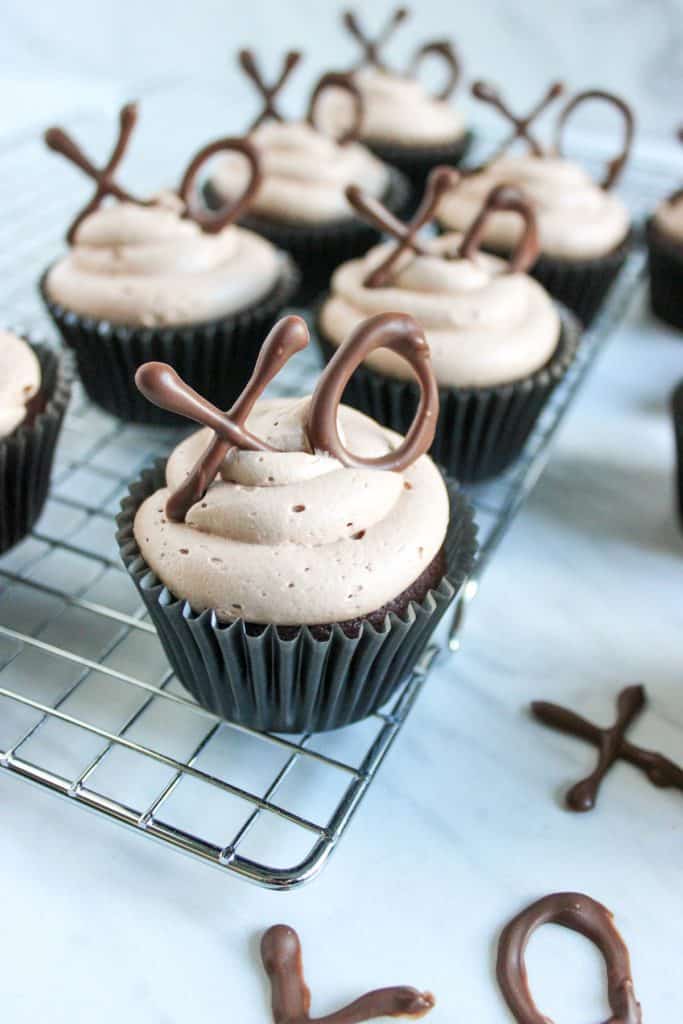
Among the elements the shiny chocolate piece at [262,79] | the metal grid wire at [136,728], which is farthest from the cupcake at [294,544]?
the shiny chocolate piece at [262,79]

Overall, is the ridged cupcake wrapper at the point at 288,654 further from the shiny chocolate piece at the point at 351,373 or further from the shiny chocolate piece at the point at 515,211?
the shiny chocolate piece at the point at 515,211

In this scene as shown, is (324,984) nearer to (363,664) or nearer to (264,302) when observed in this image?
(363,664)

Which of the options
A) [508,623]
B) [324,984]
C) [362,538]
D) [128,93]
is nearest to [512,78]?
[128,93]

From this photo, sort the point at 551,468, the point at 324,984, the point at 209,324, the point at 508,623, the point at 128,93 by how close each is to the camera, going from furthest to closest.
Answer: the point at 128,93, the point at 551,468, the point at 209,324, the point at 508,623, the point at 324,984

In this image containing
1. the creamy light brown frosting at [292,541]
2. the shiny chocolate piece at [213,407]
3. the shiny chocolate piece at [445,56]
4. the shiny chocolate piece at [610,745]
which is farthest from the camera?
the shiny chocolate piece at [445,56]

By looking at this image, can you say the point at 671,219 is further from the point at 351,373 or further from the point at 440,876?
the point at 440,876

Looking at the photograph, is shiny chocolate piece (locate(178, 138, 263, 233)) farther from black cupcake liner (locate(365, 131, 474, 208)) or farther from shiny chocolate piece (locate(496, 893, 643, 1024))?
shiny chocolate piece (locate(496, 893, 643, 1024))

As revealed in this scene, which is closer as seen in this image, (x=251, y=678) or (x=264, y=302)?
(x=251, y=678)

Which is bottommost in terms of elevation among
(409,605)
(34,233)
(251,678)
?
(34,233)
